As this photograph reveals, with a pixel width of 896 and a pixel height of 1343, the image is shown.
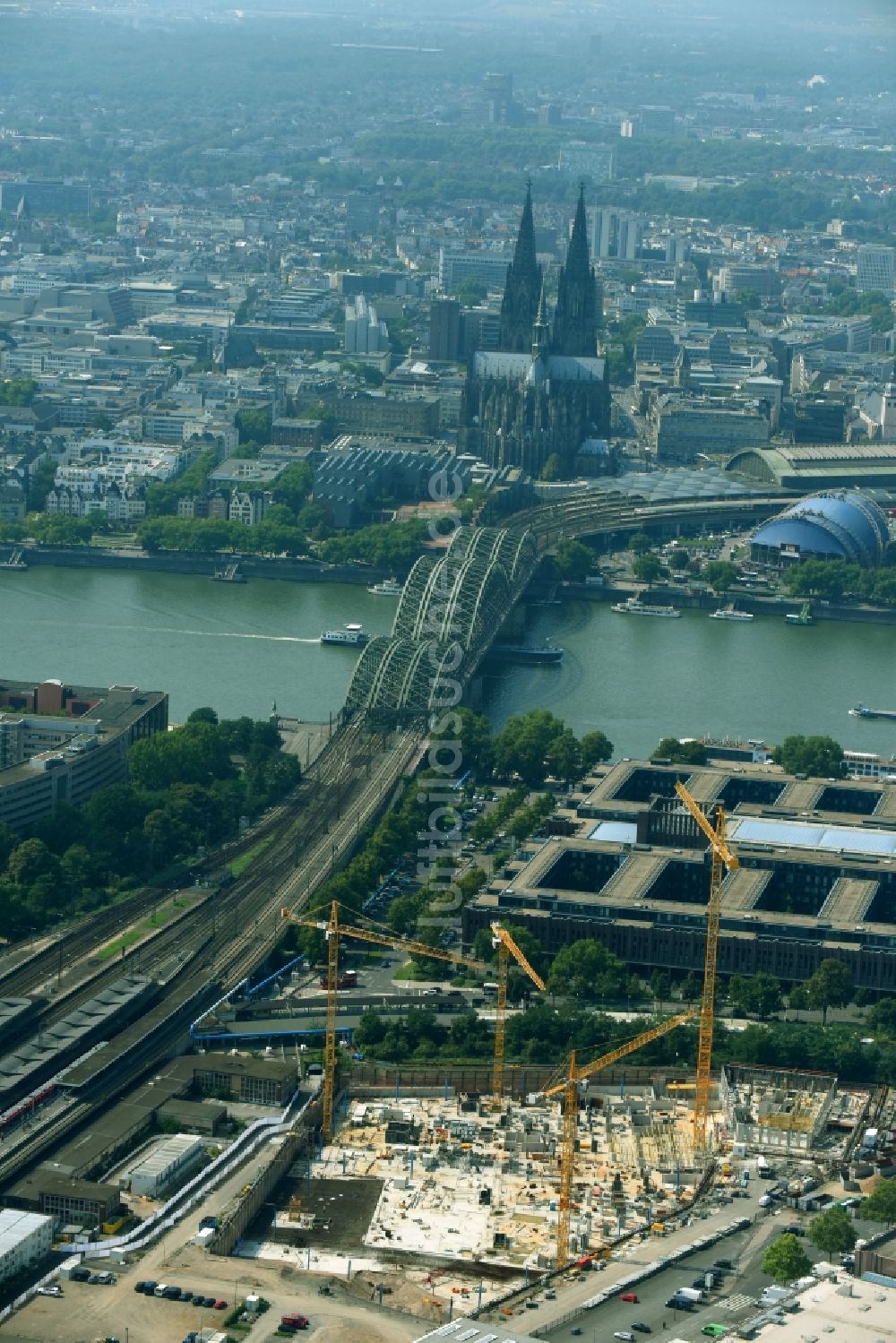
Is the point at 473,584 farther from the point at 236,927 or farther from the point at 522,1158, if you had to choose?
the point at 522,1158

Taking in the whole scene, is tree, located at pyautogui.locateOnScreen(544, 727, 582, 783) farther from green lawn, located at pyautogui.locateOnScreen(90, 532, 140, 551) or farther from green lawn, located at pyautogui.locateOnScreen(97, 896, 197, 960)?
green lawn, located at pyautogui.locateOnScreen(90, 532, 140, 551)

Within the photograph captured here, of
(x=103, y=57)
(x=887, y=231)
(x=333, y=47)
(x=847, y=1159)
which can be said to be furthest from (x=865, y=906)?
(x=333, y=47)

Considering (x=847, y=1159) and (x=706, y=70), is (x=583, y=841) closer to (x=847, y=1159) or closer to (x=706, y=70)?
(x=847, y=1159)

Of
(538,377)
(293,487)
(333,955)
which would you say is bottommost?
(333,955)

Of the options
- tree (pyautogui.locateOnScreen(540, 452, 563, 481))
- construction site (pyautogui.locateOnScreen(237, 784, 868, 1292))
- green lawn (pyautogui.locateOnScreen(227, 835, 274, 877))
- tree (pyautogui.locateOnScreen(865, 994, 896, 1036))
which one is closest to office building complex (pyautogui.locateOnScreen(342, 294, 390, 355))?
tree (pyautogui.locateOnScreen(540, 452, 563, 481))

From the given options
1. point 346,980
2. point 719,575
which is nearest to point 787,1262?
point 346,980

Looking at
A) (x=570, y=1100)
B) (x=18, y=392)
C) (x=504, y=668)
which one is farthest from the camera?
(x=18, y=392)

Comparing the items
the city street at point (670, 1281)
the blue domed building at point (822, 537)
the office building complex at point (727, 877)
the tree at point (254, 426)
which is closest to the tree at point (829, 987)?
the office building complex at point (727, 877)
